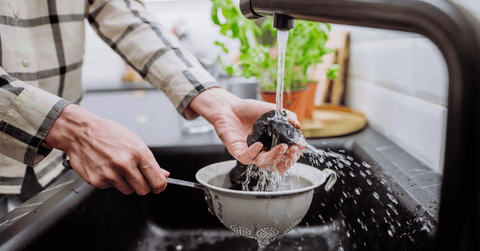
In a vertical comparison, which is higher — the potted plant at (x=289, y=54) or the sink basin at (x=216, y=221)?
the potted plant at (x=289, y=54)

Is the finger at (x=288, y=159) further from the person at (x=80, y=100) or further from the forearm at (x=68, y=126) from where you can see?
the forearm at (x=68, y=126)

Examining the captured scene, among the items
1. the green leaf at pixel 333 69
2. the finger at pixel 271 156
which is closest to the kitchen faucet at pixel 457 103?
the finger at pixel 271 156

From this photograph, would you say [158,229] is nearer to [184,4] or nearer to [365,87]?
[365,87]

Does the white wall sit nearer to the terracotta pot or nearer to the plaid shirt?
the terracotta pot

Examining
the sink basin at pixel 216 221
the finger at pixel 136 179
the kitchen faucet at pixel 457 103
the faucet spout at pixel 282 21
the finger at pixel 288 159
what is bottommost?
the sink basin at pixel 216 221

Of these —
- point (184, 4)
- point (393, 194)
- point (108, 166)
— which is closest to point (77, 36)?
point (108, 166)

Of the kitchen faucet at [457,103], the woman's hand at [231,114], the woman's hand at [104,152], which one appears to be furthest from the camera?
the woman's hand at [231,114]

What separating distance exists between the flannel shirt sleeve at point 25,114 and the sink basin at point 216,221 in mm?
127

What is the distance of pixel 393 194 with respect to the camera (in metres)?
0.54

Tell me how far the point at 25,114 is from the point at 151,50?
319 millimetres

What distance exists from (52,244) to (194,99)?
366 millimetres

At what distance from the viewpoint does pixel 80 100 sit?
0.82m

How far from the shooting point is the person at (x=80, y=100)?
0.46 m

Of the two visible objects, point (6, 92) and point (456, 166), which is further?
point (6, 92)
